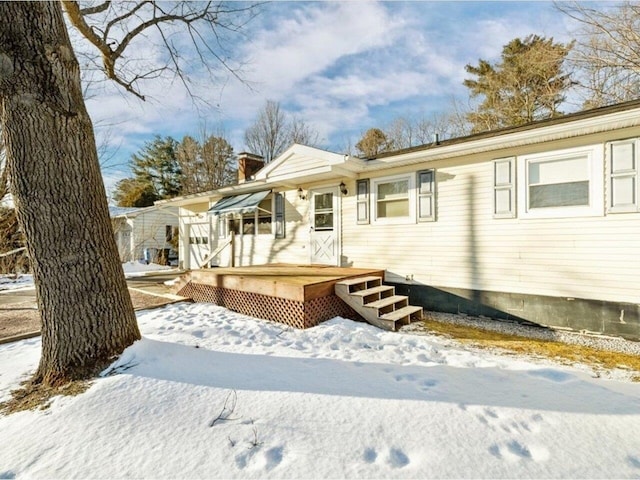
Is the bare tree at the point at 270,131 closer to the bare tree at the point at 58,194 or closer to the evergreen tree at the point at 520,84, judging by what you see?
the evergreen tree at the point at 520,84

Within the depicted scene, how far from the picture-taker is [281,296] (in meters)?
5.47

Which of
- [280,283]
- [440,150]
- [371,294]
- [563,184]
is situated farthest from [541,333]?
[280,283]

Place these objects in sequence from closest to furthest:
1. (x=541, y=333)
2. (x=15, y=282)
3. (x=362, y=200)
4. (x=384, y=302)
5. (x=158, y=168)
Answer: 1. (x=541, y=333)
2. (x=384, y=302)
3. (x=362, y=200)
4. (x=15, y=282)
5. (x=158, y=168)

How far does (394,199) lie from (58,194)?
6.06 meters

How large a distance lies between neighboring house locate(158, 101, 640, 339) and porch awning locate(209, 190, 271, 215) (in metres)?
0.91

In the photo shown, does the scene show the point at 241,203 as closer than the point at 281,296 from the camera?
No

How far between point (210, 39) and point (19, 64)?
4.67m

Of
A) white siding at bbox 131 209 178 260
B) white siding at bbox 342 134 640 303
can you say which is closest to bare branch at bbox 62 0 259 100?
white siding at bbox 342 134 640 303

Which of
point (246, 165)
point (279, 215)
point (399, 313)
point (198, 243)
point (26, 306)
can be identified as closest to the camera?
point (399, 313)

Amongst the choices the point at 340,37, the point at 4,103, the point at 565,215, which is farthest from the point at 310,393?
the point at 340,37

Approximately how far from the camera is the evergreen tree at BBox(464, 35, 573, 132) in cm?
1441

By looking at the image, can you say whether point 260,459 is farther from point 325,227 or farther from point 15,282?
point 15,282

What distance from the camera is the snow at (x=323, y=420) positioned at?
6.22 ft

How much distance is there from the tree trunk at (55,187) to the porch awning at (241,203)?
19.7ft
